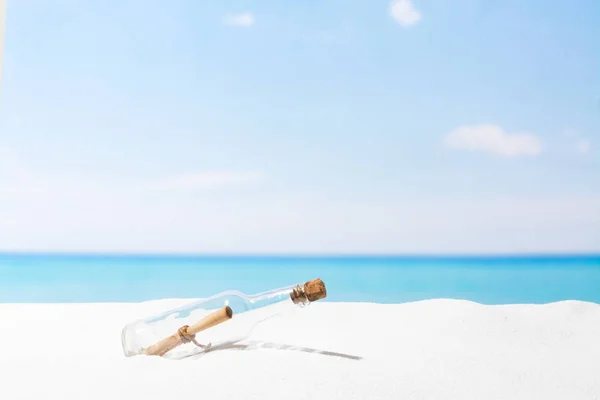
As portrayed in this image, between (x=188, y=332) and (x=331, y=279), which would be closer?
(x=188, y=332)

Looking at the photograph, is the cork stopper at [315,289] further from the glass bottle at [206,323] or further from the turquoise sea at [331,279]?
the turquoise sea at [331,279]

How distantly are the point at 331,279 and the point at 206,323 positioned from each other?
9.53 ft

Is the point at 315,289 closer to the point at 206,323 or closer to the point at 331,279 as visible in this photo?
the point at 206,323

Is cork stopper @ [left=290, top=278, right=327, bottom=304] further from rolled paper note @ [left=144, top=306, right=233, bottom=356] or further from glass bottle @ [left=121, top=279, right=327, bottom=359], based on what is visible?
rolled paper note @ [left=144, top=306, right=233, bottom=356]

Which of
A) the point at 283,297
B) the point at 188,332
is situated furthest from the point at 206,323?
the point at 283,297

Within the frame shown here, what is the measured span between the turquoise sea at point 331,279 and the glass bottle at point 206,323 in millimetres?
2139

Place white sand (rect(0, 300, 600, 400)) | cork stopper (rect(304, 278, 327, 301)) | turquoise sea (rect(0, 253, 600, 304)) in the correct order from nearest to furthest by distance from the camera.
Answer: white sand (rect(0, 300, 600, 400)), cork stopper (rect(304, 278, 327, 301)), turquoise sea (rect(0, 253, 600, 304))

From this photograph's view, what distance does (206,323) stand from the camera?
1.15 metres

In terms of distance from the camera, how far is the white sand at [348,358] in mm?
948

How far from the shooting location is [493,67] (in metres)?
3.17

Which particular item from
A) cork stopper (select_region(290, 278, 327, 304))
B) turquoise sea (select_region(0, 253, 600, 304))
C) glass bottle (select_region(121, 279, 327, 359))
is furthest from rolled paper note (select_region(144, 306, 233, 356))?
turquoise sea (select_region(0, 253, 600, 304))

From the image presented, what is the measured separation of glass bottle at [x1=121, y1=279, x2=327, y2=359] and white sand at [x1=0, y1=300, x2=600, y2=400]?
0.17 feet

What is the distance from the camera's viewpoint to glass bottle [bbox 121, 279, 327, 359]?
3.80 feet

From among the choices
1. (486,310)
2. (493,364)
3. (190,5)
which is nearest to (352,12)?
(190,5)
